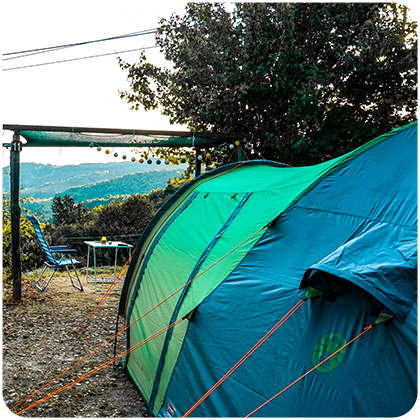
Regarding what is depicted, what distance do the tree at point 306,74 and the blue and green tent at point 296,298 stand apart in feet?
14.9

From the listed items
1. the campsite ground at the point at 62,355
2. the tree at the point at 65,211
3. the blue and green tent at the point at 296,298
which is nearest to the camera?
the blue and green tent at the point at 296,298

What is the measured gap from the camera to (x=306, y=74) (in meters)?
6.88

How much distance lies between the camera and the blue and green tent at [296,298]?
4.92ft

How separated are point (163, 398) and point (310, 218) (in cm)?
163

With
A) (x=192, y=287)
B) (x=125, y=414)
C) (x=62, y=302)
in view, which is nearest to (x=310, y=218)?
(x=192, y=287)

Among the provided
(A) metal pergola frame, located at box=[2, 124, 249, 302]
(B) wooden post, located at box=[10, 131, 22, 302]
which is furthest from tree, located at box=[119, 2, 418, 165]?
(B) wooden post, located at box=[10, 131, 22, 302]

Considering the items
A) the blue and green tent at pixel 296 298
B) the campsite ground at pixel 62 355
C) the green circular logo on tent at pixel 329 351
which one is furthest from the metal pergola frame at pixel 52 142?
the green circular logo on tent at pixel 329 351

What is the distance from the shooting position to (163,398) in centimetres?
253

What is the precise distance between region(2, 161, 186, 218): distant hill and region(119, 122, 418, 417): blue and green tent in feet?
93.1

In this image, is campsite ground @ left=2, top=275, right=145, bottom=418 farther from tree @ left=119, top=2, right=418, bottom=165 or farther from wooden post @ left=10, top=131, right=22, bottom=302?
tree @ left=119, top=2, right=418, bottom=165

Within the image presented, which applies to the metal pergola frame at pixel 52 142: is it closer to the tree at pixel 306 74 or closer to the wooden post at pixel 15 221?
the wooden post at pixel 15 221

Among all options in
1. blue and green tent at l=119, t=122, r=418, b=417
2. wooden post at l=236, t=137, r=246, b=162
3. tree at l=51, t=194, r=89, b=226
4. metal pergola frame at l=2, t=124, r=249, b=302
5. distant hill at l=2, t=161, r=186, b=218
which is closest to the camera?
blue and green tent at l=119, t=122, r=418, b=417

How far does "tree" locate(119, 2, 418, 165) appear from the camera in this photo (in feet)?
22.5

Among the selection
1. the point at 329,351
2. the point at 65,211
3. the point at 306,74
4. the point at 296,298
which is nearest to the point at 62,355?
the point at 296,298
